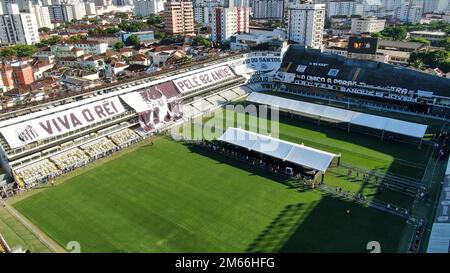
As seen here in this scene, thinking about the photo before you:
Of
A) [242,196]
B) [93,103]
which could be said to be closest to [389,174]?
[242,196]

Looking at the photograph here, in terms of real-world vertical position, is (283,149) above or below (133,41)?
below

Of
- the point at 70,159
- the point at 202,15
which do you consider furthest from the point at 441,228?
the point at 202,15

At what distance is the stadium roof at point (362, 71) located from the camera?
189 ft

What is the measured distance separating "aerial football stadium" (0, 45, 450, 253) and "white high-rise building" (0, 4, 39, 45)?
99.0 meters

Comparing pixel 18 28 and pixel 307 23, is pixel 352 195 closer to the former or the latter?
pixel 307 23

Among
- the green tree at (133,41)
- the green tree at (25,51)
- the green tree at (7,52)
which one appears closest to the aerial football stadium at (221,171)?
the green tree at (25,51)

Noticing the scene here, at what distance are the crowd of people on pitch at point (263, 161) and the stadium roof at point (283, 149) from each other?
878mm

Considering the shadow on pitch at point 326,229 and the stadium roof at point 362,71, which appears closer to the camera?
the shadow on pitch at point 326,229

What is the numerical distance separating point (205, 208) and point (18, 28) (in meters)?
131

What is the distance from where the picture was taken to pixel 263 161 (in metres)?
39.7

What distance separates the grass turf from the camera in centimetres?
2744

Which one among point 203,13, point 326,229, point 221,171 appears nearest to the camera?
point 326,229

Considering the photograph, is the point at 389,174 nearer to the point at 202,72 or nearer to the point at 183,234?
the point at 183,234

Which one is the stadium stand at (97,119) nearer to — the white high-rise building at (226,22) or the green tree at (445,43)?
the white high-rise building at (226,22)
